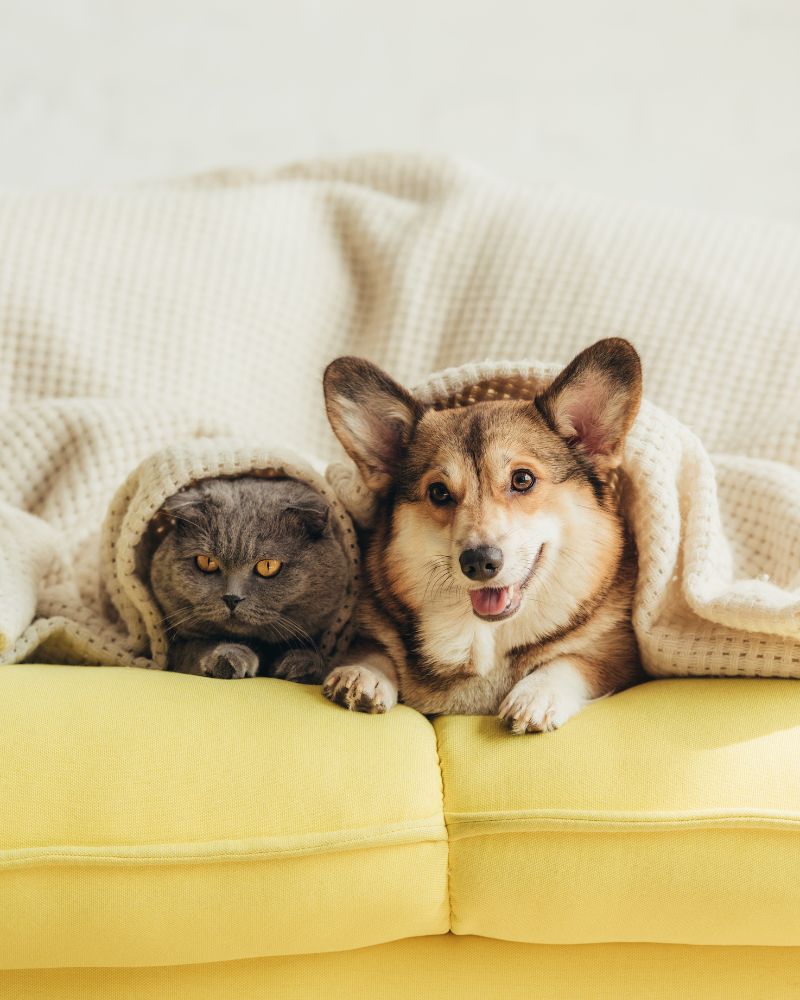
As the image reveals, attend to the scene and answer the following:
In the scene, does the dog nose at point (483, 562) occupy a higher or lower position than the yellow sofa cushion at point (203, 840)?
higher

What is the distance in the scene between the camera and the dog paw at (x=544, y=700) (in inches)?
46.4

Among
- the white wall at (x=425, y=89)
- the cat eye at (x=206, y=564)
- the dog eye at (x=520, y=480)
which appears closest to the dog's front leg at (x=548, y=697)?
the dog eye at (x=520, y=480)

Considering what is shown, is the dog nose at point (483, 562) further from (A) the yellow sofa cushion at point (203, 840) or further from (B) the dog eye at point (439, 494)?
(A) the yellow sofa cushion at point (203, 840)

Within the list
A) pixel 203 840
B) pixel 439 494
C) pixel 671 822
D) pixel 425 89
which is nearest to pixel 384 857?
pixel 203 840

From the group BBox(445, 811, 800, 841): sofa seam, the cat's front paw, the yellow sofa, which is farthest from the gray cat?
BBox(445, 811, 800, 841): sofa seam

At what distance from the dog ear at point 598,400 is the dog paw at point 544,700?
32 cm

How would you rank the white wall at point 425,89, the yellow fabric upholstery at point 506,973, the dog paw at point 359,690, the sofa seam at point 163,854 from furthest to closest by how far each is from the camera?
the white wall at point 425,89 < the dog paw at point 359,690 < the yellow fabric upholstery at point 506,973 < the sofa seam at point 163,854

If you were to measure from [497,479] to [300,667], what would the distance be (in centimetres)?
44

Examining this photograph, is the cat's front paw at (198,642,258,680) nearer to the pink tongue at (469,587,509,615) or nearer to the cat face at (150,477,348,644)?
the cat face at (150,477,348,644)

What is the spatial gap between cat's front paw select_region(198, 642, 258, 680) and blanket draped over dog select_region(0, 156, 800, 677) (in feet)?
0.51

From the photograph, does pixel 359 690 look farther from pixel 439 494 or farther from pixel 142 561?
pixel 142 561

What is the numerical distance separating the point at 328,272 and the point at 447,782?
54.5 inches

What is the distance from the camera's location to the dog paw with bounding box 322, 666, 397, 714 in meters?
1.24

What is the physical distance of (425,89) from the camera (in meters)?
2.64
